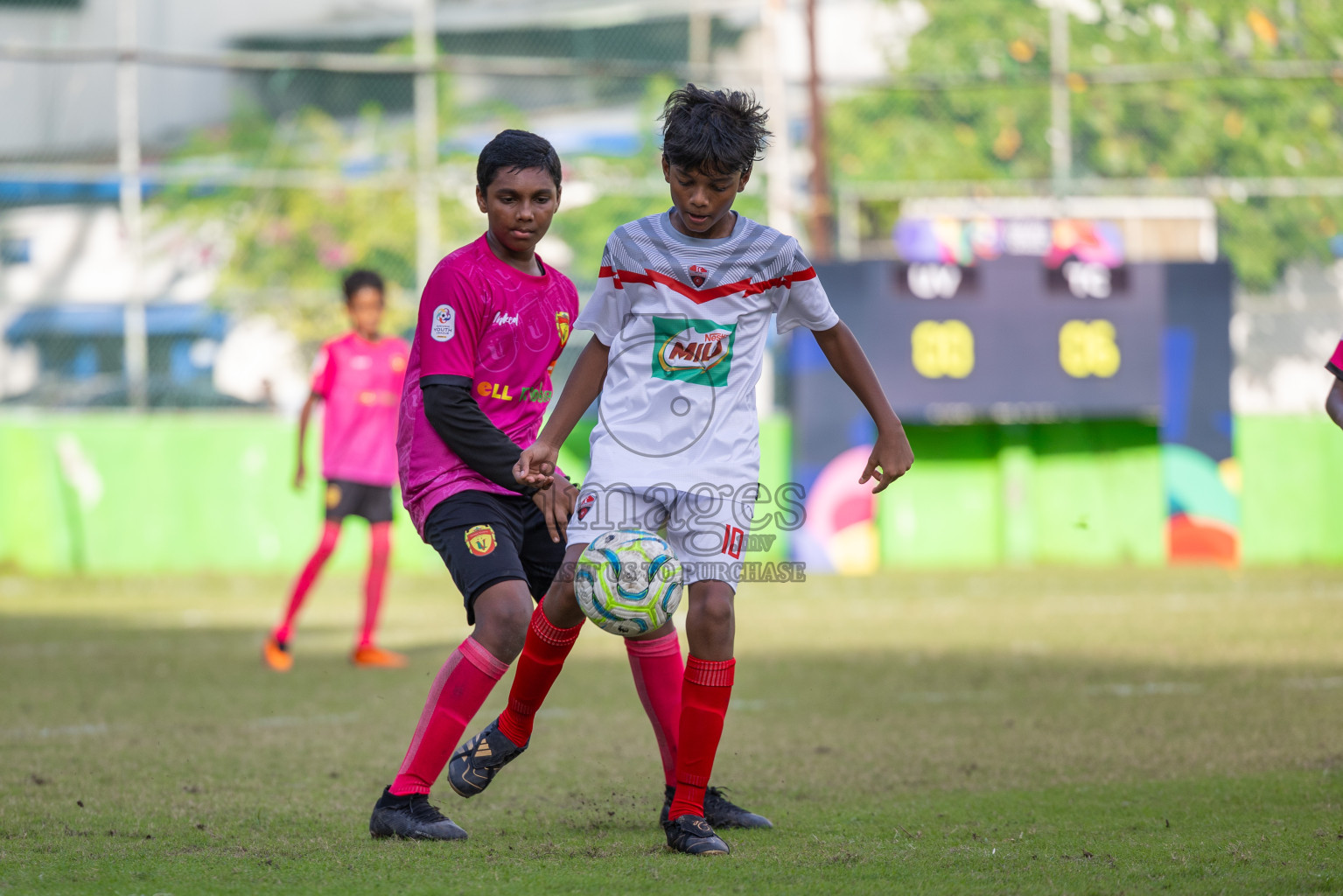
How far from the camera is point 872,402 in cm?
419

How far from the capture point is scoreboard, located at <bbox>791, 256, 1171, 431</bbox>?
43.0ft

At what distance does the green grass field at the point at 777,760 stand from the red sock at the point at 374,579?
0.26m

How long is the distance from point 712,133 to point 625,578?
1.16 meters

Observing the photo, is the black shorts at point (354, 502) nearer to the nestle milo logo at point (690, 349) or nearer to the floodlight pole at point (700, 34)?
the nestle milo logo at point (690, 349)

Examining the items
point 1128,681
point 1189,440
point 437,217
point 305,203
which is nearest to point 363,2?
point 305,203

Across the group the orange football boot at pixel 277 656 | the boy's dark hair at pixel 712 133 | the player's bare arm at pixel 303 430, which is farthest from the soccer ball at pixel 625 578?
the player's bare arm at pixel 303 430

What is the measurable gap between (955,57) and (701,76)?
7.14 m

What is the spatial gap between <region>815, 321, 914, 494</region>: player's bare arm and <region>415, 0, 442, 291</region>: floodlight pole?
998cm

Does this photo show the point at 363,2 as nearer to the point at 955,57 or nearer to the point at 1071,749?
the point at 955,57

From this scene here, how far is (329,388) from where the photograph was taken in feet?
28.0

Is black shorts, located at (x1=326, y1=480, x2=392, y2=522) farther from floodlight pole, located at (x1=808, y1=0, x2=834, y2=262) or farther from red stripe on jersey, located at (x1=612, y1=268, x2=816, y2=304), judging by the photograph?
floodlight pole, located at (x1=808, y1=0, x2=834, y2=262)

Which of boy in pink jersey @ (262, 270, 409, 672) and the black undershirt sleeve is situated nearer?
the black undershirt sleeve

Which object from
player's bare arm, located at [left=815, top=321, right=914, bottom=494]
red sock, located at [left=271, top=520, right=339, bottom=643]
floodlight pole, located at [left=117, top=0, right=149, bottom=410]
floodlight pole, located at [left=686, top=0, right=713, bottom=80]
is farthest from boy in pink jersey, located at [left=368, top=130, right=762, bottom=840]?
floodlight pole, located at [left=686, top=0, right=713, bottom=80]

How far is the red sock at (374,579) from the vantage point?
26.7 feet
